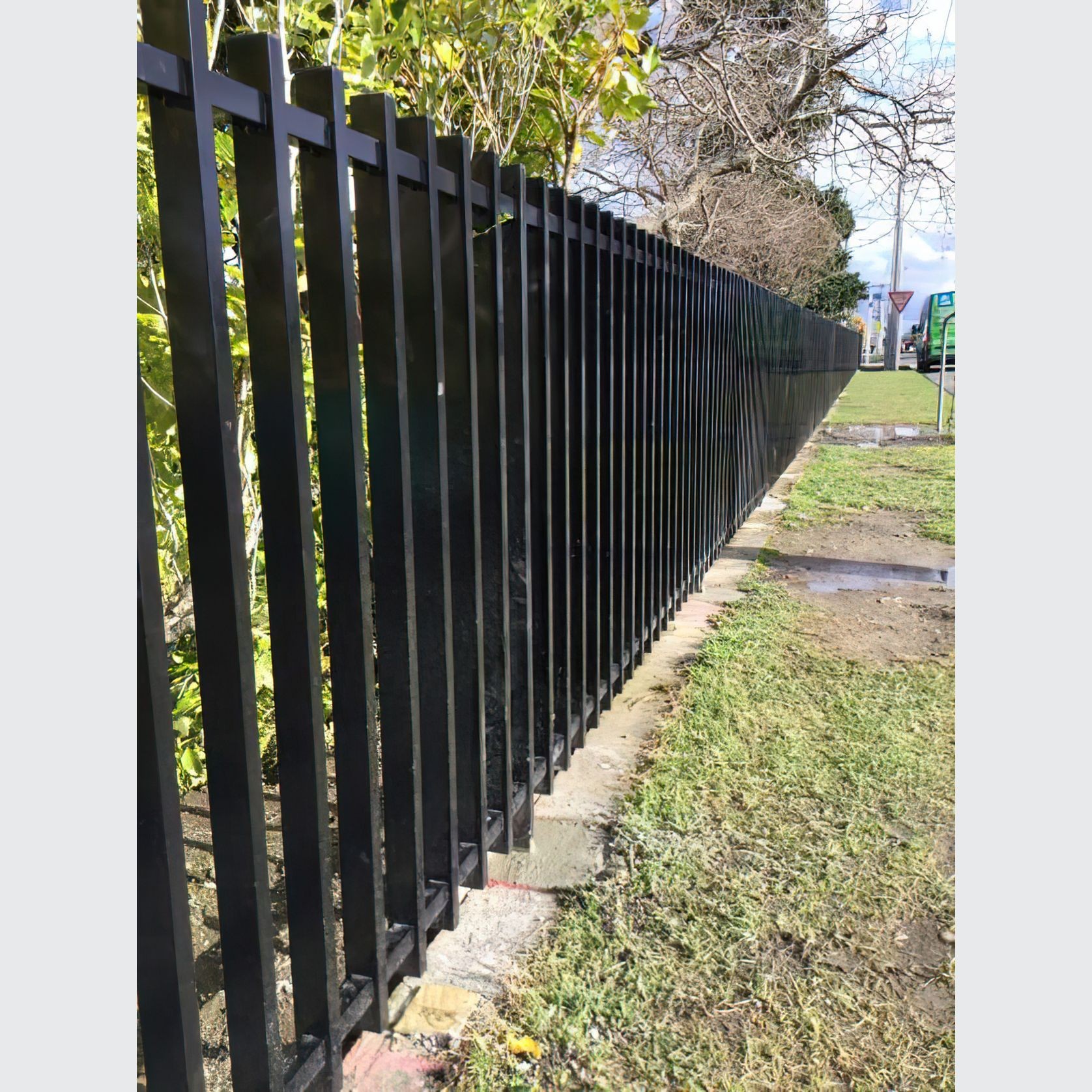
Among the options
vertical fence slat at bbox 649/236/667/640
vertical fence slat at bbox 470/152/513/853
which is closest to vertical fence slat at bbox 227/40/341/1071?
vertical fence slat at bbox 470/152/513/853

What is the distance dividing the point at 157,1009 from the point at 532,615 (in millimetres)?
1809

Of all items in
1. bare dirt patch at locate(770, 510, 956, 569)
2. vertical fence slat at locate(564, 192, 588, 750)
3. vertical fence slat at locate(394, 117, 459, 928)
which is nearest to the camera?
vertical fence slat at locate(394, 117, 459, 928)

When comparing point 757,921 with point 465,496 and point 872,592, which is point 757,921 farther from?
point 872,592

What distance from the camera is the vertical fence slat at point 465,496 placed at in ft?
7.79

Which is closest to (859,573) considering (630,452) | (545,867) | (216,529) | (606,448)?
(630,452)

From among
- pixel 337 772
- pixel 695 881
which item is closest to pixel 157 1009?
pixel 337 772

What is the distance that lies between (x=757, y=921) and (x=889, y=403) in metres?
26.2

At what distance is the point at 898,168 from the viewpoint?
33.5 feet

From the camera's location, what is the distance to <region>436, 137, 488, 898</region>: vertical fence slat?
2.37 m

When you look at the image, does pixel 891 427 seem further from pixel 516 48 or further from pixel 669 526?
pixel 516 48

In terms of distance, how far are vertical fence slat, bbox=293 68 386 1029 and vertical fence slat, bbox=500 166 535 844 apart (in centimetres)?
88

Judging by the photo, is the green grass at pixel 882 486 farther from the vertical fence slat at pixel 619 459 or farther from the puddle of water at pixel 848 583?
the vertical fence slat at pixel 619 459

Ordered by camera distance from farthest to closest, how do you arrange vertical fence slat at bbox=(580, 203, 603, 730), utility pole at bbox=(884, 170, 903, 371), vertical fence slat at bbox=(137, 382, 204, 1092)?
utility pole at bbox=(884, 170, 903, 371), vertical fence slat at bbox=(580, 203, 603, 730), vertical fence slat at bbox=(137, 382, 204, 1092)

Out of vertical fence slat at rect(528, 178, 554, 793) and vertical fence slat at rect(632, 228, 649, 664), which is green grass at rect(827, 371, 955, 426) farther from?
vertical fence slat at rect(528, 178, 554, 793)
